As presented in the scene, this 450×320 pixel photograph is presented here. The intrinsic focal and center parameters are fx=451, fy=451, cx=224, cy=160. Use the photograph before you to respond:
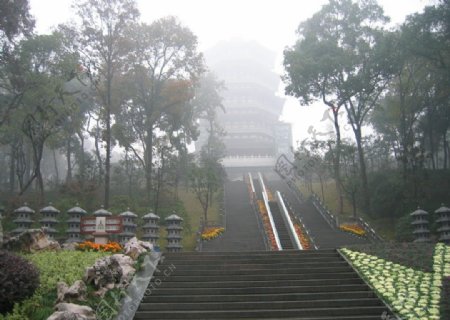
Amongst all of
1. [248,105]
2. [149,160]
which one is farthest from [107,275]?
[248,105]

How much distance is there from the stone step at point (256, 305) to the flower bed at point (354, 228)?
1042cm

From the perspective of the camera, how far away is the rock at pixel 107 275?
9570mm

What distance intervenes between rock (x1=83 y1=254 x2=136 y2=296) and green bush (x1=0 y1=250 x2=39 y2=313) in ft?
4.25

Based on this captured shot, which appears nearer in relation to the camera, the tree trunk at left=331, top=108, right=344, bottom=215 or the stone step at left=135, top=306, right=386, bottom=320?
the stone step at left=135, top=306, right=386, bottom=320

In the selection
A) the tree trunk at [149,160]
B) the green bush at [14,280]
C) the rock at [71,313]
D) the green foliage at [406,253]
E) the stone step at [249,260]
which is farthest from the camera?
the tree trunk at [149,160]

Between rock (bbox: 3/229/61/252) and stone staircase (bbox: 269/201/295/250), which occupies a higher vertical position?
rock (bbox: 3/229/61/252)

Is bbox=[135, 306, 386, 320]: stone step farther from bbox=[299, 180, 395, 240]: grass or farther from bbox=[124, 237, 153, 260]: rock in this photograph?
bbox=[299, 180, 395, 240]: grass

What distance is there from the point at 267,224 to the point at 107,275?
11946mm

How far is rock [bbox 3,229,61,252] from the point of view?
12.3 metres

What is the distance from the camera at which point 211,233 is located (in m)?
19.6

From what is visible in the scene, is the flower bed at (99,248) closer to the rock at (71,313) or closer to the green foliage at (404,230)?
the rock at (71,313)

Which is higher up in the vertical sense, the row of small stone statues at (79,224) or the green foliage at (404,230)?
the row of small stone statues at (79,224)

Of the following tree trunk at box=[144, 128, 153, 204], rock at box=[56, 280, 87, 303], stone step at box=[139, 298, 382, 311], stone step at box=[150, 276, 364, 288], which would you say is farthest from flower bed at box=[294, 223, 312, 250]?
rock at box=[56, 280, 87, 303]

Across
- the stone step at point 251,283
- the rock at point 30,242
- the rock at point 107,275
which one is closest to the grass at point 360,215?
the stone step at point 251,283
